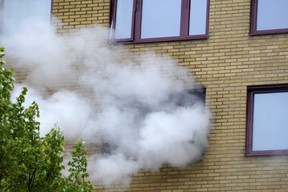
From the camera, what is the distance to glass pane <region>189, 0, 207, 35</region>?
23766 millimetres

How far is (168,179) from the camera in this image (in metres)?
22.9

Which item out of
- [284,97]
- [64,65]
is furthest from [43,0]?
[284,97]

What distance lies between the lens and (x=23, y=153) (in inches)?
736

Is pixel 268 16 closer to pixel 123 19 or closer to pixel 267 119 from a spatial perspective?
pixel 267 119

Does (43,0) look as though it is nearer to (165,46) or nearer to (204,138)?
(165,46)

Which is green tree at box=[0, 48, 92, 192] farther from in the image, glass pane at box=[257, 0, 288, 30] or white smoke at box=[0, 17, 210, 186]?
glass pane at box=[257, 0, 288, 30]

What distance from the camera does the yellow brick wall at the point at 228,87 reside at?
22.4 m

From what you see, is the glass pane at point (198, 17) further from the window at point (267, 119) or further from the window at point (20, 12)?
the window at point (20, 12)

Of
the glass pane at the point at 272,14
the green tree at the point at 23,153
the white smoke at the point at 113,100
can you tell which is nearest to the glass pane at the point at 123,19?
the white smoke at the point at 113,100

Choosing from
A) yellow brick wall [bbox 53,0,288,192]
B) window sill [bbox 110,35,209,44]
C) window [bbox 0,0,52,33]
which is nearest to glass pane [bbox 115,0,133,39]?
window sill [bbox 110,35,209,44]

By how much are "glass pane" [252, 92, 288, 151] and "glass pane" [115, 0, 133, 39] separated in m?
2.89

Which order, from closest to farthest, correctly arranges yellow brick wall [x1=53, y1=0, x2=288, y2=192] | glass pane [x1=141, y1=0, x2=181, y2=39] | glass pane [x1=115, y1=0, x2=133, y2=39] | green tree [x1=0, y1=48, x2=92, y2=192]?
green tree [x1=0, y1=48, x2=92, y2=192] → yellow brick wall [x1=53, y1=0, x2=288, y2=192] → glass pane [x1=141, y1=0, x2=181, y2=39] → glass pane [x1=115, y1=0, x2=133, y2=39]

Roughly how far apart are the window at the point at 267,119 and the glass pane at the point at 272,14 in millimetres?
1168

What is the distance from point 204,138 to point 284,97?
1.60 metres
